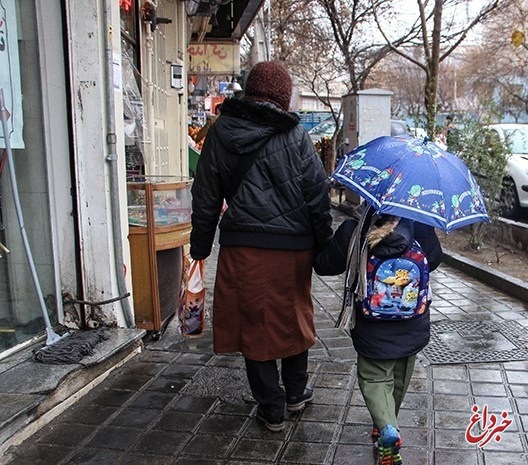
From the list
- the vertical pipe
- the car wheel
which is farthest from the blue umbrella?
the car wheel

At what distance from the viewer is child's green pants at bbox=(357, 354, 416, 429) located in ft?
8.75

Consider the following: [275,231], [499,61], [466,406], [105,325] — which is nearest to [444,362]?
[466,406]

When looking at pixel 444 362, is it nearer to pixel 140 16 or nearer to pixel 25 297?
pixel 25 297

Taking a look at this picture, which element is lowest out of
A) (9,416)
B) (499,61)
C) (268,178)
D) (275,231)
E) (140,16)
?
(9,416)

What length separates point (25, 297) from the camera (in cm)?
384

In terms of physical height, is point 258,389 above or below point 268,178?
below

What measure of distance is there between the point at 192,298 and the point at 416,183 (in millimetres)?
1559

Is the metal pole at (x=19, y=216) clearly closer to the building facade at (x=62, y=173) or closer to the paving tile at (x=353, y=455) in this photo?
the building facade at (x=62, y=173)

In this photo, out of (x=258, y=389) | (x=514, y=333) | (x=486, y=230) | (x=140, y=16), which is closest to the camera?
(x=258, y=389)

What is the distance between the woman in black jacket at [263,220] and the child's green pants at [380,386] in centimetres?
46

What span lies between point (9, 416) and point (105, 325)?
126cm

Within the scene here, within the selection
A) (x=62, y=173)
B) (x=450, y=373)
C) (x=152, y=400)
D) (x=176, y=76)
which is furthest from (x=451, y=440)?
(x=176, y=76)

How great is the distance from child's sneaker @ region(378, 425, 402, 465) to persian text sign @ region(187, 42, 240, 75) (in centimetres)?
860

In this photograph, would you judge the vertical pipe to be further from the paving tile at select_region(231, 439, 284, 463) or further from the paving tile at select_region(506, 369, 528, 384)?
the paving tile at select_region(506, 369, 528, 384)
